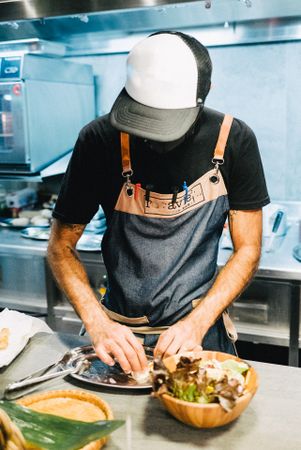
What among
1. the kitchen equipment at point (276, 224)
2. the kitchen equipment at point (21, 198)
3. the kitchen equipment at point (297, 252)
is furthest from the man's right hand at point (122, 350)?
the kitchen equipment at point (21, 198)

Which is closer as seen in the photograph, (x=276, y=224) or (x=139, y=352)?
(x=139, y=352)

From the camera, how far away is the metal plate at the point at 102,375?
131cm

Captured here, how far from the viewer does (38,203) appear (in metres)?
3.61

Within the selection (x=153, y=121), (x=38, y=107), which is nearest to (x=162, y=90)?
(x=153, y=121)

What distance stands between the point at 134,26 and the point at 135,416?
2033mm

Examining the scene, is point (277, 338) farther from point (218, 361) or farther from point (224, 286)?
point (218, 361)

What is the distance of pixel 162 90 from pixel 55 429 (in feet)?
2.77

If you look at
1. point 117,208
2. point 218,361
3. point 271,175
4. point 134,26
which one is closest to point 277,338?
point 271,175

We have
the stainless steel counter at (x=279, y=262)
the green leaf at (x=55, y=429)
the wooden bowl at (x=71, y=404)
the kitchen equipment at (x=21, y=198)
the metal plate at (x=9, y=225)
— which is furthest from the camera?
the kitchen equipment at (x=21, y=198)

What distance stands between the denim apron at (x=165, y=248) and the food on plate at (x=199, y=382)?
46 cm

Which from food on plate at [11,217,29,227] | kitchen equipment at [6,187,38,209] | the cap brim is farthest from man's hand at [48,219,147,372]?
kitchen equipment at [6,187,38,209]

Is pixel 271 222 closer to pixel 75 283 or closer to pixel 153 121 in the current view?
pixel 75 283

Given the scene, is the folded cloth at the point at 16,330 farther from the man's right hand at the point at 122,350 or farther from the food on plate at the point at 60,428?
the food on plate at the point at 60,428

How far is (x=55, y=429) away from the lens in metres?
0.99
